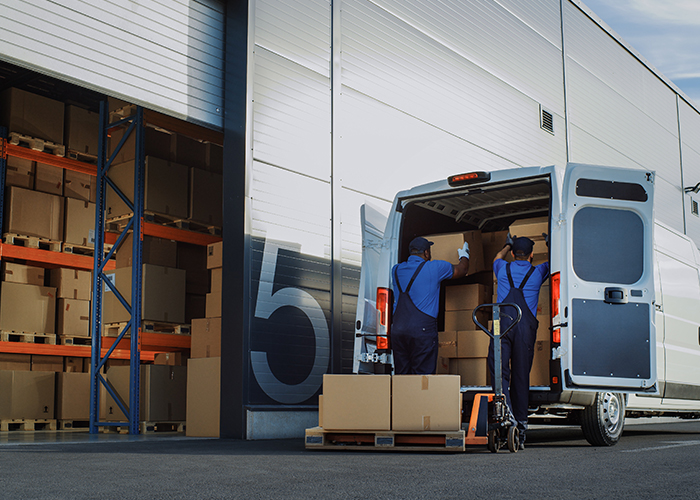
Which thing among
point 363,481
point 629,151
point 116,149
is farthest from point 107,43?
point 629,151

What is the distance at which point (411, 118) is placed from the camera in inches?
457

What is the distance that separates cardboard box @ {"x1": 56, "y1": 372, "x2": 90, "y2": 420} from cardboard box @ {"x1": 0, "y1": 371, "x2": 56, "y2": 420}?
10 cm

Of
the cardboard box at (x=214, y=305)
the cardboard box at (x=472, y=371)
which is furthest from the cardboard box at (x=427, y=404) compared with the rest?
the cardboard box at (x=214, y=305)

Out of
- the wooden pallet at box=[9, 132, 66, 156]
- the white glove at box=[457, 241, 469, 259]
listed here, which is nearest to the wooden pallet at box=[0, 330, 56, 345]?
the wooden pallet at box=[9, 132, 66, 156]

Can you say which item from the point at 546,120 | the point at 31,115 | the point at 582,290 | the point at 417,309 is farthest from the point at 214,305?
the point at 546,120

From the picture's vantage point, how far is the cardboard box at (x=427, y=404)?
6.24m

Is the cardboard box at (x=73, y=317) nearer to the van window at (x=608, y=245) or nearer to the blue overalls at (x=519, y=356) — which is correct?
the blue overalls at (x=519, y=356)

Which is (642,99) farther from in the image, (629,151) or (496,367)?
(496,367)

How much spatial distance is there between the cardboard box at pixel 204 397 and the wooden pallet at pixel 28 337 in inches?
124

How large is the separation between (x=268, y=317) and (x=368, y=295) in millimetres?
1891

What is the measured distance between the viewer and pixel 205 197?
37.8ft

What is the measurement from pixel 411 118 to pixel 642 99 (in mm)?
10161

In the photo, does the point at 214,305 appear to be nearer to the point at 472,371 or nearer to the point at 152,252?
the point at 152,252

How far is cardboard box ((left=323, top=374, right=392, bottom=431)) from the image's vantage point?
6.37 m
